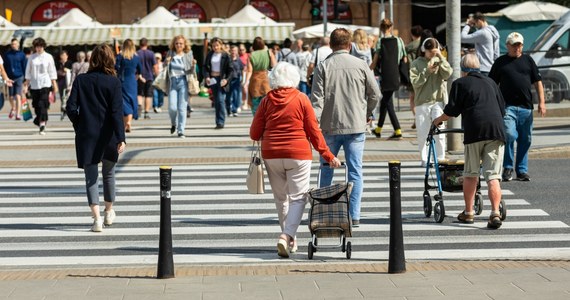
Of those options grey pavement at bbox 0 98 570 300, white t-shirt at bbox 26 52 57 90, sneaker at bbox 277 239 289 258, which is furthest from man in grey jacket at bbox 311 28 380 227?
white t-shirt at bbox 26 52 57 90

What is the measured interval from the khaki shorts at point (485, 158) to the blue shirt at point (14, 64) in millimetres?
17971

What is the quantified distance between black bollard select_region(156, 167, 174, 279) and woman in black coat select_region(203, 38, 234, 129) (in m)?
14.9

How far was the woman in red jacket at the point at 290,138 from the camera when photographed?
10.3 meters

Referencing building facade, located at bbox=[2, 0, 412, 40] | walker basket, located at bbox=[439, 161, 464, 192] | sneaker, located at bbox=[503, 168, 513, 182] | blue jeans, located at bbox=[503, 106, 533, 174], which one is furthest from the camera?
building facade, located at bbox=[2, 0, 412, 40]

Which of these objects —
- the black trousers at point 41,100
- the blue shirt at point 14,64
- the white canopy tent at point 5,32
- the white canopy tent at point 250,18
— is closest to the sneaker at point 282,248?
the black trousers at point 41,100

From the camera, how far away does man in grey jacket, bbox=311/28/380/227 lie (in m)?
11.7

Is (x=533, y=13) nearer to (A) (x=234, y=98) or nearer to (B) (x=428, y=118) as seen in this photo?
(A) (x=234, y=98)

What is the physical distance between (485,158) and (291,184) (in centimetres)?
234

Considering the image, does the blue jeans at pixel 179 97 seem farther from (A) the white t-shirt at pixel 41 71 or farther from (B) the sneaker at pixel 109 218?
(B) the sneaker at pixel 109 218

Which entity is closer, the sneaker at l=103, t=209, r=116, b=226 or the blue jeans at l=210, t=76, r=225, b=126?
the sneaker at l=103, t=209, r=116, b=226

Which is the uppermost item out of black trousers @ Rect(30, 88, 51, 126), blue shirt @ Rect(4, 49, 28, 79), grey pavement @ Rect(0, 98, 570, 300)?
blue shirt @ Rect(4, 49, 28, 79)

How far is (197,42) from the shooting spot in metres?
49.8

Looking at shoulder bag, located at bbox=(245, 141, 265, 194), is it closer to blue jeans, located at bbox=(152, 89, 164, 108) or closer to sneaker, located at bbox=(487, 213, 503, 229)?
sneaker, located at bbox=(487, 213, 503, 229)

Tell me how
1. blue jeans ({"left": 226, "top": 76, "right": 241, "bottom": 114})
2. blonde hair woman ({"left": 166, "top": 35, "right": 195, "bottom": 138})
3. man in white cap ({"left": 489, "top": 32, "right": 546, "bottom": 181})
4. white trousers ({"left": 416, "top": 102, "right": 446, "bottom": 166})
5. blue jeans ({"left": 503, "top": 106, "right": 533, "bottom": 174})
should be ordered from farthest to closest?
blue jeans ({"left": 226, "top": 76, "right": 241, "bottom": 114}) < blonde hair woman ({"left": 166, "top": 35, "right": 195, "bottom": 138}) < white trousers ({"left": 416, "top": 102, "right": 446, "bottom": 166}) < blue jeans ({"left": 503, "top": 106, "right": 533, "bottom": 174}) < man in white cap ({"left": 489, "top": 32, "right": 546, "bottom": 181})
